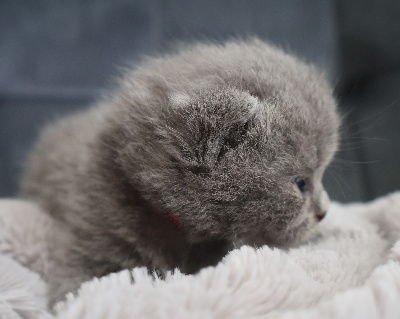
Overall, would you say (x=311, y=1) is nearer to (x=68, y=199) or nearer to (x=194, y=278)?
(x=68, y=199)

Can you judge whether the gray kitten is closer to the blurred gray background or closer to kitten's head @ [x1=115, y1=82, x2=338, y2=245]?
kitten's head @ [x1=115, y1=82, x2=338, y2=245]

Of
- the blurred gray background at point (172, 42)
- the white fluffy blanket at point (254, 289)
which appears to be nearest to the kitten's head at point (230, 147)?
the white fluffy blanket at point (254, 289)

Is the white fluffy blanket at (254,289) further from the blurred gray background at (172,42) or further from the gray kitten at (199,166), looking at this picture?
the blurred gray background at (172,42)

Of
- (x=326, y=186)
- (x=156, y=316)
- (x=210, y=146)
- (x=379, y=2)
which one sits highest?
(x=379, y=2)

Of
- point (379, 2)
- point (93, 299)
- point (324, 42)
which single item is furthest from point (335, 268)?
point (324, 42)

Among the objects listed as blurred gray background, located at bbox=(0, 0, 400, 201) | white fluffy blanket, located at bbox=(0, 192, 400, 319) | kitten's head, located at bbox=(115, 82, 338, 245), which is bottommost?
white fluffy blanket, located at bbox=(0, 192, 400, 319)

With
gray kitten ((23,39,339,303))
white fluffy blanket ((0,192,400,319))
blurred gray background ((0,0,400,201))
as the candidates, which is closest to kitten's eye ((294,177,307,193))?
gray kitten ((23,39,339,303))

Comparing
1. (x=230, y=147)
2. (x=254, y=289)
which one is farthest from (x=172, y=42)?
(x=254, y=289)
